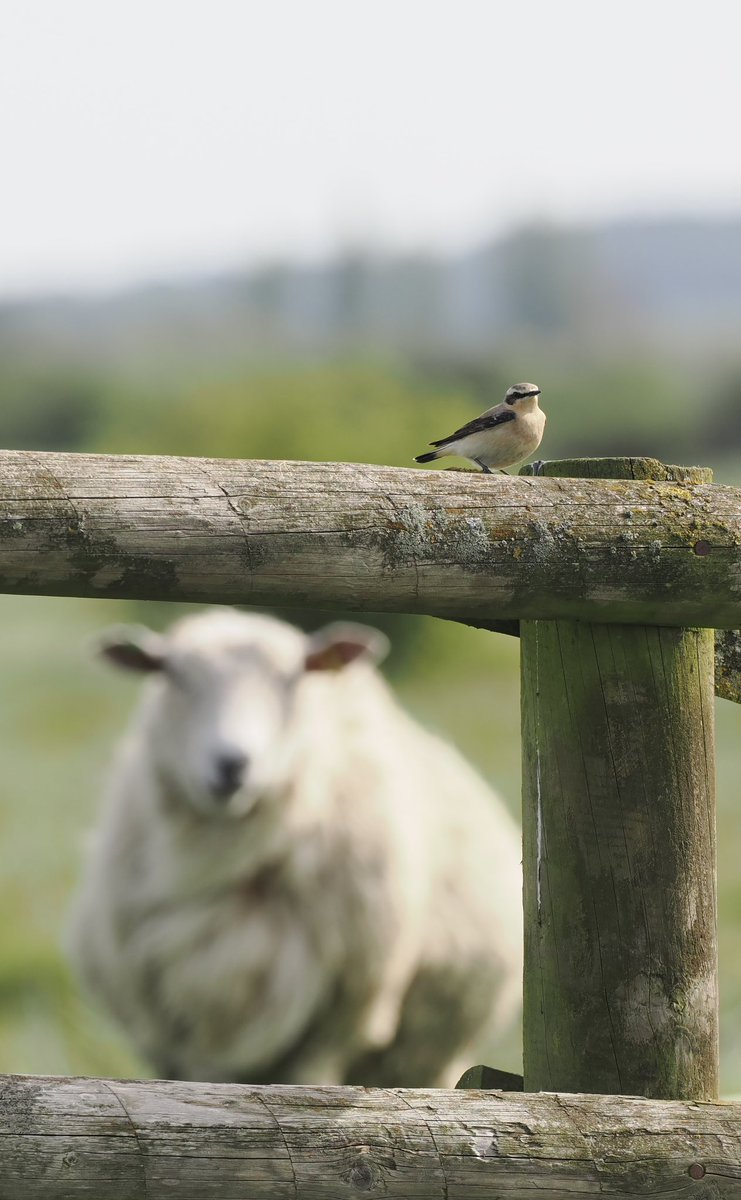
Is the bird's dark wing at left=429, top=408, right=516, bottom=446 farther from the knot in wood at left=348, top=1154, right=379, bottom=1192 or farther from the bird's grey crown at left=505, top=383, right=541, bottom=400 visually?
the knot in wood at left=348, top=1154, right=379, bottom=1192

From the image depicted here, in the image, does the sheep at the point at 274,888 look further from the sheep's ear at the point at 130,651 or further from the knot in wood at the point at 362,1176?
the knot in wood at the point at 362,1176

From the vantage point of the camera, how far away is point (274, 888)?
5.16 meters

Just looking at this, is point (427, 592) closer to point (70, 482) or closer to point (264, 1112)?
point (70, 482)

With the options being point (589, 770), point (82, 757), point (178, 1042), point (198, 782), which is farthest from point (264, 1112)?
point (82, 757)

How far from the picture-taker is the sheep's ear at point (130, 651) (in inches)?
193

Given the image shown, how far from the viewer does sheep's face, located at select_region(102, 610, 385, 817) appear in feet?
15.6

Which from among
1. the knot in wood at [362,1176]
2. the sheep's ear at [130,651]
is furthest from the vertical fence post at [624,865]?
the sheep's ear at [130,651]

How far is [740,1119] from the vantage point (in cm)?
183

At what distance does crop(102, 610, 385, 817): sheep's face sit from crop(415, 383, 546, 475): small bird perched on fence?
2235 mm

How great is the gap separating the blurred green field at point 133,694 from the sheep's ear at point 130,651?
92 millimetres

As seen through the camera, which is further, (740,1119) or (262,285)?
(262,285)

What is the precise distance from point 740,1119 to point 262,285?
9172cm

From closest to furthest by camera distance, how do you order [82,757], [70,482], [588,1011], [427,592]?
1. [70,482]
2. [427,592]
3. [588,1011]
4. [82,757]

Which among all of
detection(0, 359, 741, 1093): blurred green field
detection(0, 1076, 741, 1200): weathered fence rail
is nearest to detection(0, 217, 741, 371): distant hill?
detection(0, 359, 741, 1093): blurred green field
